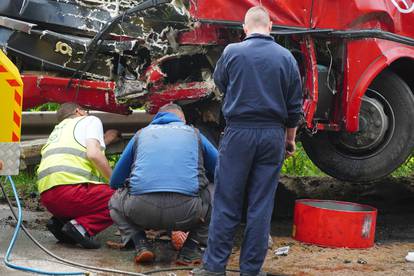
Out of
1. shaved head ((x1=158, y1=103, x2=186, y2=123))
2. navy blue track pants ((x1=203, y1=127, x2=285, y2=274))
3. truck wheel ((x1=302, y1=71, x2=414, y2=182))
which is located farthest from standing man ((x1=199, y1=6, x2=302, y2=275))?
truck wheel ((x1=302, y1=71, x2=414, y2=182))

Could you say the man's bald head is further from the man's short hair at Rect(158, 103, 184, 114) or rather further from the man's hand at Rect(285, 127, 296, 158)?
the man's short hair at Rect(158, 103, 184, 114)

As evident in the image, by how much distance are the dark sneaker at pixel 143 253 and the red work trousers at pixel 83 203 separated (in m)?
0.46

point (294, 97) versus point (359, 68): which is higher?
point (359, 68)

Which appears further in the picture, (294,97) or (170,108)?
(170,108)

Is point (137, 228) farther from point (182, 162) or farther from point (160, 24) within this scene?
point (160, 24)

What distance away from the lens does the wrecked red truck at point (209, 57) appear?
19.8 feet

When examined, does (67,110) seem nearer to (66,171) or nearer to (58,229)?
(66,171)

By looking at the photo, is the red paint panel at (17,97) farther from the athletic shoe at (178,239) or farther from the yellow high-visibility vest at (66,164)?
the athletic shoe at (178,239)

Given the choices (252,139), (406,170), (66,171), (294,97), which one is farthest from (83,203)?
(406,170)

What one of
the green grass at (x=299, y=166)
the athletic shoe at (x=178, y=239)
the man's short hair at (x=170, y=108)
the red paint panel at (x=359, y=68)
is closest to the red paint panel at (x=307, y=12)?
the red paint panel at (x=359, y=68)

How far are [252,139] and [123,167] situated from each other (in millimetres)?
1116

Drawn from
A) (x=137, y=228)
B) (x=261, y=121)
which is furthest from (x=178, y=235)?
(x=261, y=121)

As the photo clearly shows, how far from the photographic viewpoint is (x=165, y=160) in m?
5.49

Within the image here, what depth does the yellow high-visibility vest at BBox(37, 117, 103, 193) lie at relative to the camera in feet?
19.4
